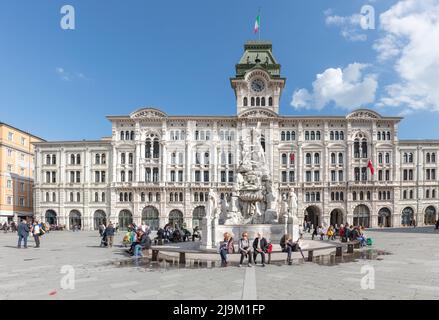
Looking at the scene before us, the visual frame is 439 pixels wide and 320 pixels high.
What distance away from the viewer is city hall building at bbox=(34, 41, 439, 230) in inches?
2415

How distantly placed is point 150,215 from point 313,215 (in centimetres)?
3054

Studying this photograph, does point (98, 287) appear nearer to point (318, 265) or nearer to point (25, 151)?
point (318, 265)

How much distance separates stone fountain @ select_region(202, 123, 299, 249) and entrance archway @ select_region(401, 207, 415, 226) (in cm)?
4823

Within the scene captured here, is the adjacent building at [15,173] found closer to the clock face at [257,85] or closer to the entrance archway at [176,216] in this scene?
the entrance archway at [176,216]

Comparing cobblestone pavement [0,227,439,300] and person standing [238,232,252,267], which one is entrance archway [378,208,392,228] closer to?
cobblestone pavement [0,227,439,300]

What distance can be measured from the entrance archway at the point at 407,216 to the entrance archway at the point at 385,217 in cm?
266

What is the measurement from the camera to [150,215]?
61906 mm

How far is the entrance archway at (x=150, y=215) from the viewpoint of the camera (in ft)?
203

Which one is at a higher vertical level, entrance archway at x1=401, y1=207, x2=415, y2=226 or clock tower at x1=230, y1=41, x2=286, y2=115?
clock tower at x1=230, y1=41, x2=286, y2=115

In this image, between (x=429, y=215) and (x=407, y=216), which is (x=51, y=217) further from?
(x=429, y=215)

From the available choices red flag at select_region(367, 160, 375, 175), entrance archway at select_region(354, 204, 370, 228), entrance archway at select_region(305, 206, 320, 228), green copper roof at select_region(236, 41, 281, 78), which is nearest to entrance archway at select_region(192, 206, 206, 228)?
entrance archway at select_region(305, 206, 320, 228)

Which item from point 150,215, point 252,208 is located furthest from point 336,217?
point 252,208

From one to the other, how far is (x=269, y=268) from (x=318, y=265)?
2588 mm
